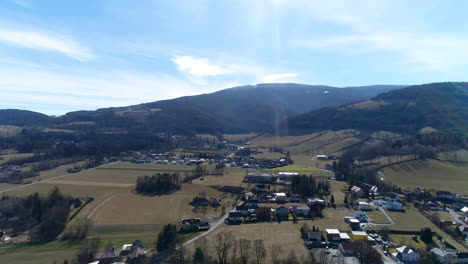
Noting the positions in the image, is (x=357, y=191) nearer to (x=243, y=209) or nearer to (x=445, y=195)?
(x=445, y=195)

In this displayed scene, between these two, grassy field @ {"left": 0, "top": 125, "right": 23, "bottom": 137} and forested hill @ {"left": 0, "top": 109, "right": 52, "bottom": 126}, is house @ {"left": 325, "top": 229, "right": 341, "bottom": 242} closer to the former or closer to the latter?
grassy field @ {"left": 0, "top": 125, "right": 23, "bottom": 137}

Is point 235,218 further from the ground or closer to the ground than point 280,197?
closer to the ground

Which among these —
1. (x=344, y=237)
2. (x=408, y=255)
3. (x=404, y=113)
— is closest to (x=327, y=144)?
(x=404, y=113)

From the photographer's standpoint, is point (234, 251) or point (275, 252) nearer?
point (234, 251)

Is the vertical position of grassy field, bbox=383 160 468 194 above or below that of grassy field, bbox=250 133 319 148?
below

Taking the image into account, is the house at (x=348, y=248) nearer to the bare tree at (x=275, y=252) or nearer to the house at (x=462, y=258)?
the bare tree at (x=275, y=252)

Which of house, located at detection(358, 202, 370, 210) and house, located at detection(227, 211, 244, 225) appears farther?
house, located at detection(358, 202, 370, 210)

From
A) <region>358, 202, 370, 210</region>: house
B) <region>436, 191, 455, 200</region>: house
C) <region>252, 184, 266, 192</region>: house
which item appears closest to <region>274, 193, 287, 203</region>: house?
<region>252, 184, 266, 192</region>: house
